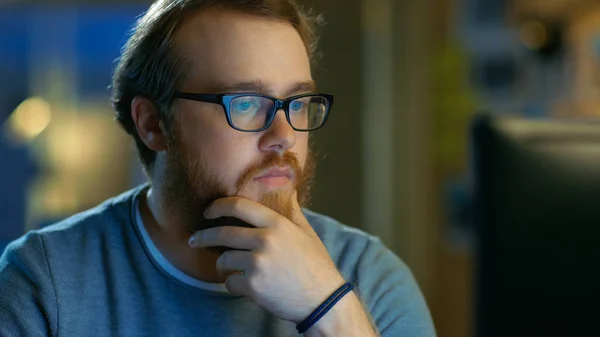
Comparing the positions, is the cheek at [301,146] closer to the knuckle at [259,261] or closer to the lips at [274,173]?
the lips at [274,173]

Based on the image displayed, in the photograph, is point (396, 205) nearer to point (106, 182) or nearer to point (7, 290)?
point (106, 182)

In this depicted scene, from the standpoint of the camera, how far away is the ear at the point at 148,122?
1225 millimetres

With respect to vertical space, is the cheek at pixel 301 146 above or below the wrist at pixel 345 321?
above

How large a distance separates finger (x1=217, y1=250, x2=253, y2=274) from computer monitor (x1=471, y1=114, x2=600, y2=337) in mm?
360

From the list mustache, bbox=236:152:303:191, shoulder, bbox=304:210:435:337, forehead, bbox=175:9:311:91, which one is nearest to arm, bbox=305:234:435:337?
shoulder, bbox=304:210:435:337

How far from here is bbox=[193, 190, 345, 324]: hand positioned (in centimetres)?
98

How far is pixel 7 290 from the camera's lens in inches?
41.3

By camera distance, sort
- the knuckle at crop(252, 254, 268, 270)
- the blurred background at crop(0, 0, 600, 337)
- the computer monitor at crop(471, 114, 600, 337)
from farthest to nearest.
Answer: the blurred background at crop(0, 0, 600, 337), the knuckle at crop(252, 254, 268, 270), the computer monitor at crop(471, 114, 600, 337)

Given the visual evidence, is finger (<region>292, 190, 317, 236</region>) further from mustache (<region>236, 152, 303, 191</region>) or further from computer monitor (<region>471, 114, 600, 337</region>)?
computer monitor (<region>471, 114, 600, 337</region>)

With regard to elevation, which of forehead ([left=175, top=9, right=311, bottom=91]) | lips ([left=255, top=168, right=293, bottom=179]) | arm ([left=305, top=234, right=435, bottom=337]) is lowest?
arm ([left=305, top=234, right=435, bottom=337])

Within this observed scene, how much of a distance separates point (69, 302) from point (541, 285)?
0.66 meters

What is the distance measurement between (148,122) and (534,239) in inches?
28.6

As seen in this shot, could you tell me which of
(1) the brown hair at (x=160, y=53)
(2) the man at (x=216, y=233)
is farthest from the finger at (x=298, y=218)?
(1) the brown hair at (x=160, y=53)

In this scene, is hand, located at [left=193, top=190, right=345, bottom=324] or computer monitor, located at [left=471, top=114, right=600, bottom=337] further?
hand, located at [left=193, top=190, right=345, bottom=324]
